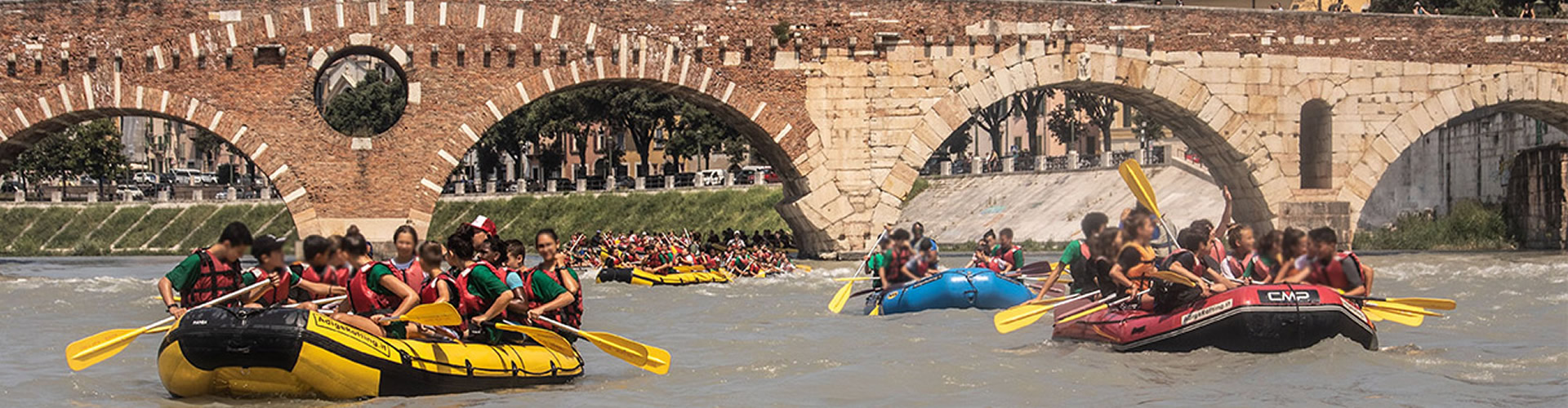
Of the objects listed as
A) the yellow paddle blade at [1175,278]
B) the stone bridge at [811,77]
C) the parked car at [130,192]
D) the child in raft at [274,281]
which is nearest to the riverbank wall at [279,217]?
the parked car at [130,192]

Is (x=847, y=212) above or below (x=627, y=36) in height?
below

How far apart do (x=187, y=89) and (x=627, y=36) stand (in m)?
6.77

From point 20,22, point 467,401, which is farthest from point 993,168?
point 467,401

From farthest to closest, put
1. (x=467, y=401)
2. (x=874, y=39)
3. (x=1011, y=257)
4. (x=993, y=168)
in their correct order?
1. (x=993, y=168)
2. (x=874, y=39)
3. (x=1011, y=257)
4. (x=467, y=401)

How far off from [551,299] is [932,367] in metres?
3.47

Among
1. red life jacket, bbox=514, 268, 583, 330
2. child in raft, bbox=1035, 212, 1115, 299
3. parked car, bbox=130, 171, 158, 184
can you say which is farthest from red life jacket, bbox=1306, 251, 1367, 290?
parked car, bbox=130, 171, 158, 184

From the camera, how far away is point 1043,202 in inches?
1921

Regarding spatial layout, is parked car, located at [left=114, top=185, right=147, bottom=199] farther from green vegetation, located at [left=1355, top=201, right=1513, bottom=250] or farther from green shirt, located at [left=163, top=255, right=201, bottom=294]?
green shirt, located at [left=163, top=255, right=201, bottom=294]

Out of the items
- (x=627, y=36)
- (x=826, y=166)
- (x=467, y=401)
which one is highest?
(x=627, y=36)

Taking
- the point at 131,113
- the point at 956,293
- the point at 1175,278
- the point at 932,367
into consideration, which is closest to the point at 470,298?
the point at 932,367

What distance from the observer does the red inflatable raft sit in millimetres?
13094

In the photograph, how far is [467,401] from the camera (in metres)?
11.9

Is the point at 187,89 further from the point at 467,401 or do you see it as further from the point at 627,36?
the point at 467,401

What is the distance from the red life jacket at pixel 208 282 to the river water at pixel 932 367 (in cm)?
74
